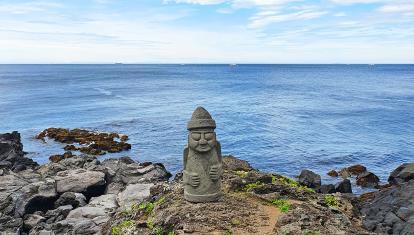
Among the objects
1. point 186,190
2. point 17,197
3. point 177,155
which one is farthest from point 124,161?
point 186,190

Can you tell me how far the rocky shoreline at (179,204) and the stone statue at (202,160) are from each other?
1.43 ft

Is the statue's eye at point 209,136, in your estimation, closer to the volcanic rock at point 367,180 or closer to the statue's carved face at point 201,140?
the statue's carved face at point 201,140

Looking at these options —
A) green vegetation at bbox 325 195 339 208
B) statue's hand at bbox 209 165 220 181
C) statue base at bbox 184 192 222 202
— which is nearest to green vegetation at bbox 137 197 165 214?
statue base at bbox 184 192 222 202

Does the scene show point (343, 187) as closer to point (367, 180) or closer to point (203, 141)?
point (367, 180)

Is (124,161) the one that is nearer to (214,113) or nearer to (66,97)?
(214,113)

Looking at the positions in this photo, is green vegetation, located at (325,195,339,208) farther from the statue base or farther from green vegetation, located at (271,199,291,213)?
the statue base

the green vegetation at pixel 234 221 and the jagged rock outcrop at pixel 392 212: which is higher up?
the green vegetation at pixel 234 221

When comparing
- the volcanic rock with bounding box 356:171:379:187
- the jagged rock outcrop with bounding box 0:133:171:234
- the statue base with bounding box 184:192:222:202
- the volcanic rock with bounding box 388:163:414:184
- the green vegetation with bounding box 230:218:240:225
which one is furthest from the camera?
the volcanic rock with bounding box 356:171:379:187

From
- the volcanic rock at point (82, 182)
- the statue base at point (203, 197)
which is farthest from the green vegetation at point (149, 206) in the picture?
the volcanic rock at point (82, 182)

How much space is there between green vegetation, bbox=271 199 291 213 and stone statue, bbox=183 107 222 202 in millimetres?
2067

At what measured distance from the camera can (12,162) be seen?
3612 centimetres

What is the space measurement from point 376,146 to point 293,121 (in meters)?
17.2

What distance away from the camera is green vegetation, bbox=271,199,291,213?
15.0 m

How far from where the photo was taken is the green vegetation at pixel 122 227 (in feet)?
48.3
